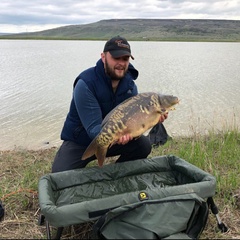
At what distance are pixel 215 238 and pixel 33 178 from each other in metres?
1.71

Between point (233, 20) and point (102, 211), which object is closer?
point (102, 211)

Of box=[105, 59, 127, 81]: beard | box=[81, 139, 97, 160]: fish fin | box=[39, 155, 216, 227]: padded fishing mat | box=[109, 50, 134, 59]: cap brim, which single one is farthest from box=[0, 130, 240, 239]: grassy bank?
box=[109, 50, 134, 59]: cap brim

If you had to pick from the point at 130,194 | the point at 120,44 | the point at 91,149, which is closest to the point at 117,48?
the point at 120,44

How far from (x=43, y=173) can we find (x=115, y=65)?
1.27 meters

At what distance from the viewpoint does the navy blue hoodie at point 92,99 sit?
2.76 metres

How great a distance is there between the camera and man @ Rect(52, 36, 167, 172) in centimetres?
278

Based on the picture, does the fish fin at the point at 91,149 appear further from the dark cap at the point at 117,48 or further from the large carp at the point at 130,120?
the dark cap at the point at 117,48

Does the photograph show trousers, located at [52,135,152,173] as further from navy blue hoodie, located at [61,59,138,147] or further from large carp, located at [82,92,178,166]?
large carp, located at [82,92,178,166]

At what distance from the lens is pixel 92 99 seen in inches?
110

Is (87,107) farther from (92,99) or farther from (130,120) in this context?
(130,120)

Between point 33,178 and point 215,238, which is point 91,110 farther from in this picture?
point 215,238

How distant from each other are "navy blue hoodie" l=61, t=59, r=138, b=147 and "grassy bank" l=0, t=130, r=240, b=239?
0.57 m

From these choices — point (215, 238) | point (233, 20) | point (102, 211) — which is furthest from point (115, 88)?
point (233, 20)

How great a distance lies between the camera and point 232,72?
13.2 metres
